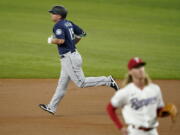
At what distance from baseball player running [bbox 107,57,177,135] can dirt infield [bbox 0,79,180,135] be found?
302cm

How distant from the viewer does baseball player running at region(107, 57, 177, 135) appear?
22.9 feet

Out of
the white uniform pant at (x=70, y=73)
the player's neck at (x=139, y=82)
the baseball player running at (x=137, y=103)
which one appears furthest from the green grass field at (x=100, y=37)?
the player's neck at (x=139, y=82)

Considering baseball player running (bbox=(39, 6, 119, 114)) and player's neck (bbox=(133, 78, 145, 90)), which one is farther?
baseball player running (bbox=(39, 6, 119, 114))

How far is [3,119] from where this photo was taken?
1091 cm

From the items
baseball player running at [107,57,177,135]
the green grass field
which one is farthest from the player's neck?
the green grass field

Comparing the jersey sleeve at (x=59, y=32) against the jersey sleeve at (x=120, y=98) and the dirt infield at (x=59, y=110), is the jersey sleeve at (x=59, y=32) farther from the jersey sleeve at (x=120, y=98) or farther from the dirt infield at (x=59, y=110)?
the jersey sleeve at (x=120, y=98)

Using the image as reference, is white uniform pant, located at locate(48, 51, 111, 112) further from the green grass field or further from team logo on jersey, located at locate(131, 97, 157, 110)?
team logo on jersey, located at locate(131, 97, 157, 110)

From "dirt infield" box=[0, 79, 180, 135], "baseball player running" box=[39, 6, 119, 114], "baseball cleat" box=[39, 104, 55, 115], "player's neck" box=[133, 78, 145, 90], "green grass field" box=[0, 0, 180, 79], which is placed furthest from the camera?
"green grass field" box=[0, 0, 180, 79]

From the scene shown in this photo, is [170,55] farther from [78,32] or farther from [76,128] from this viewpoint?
[76,128]

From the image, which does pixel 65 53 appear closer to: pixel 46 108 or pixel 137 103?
pixel 46 108

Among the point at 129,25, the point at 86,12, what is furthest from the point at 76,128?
the point at 86,12

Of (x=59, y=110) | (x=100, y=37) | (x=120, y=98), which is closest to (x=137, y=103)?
(x=120, y=98)

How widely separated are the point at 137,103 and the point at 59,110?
4820 mm

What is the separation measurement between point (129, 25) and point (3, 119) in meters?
12.4
